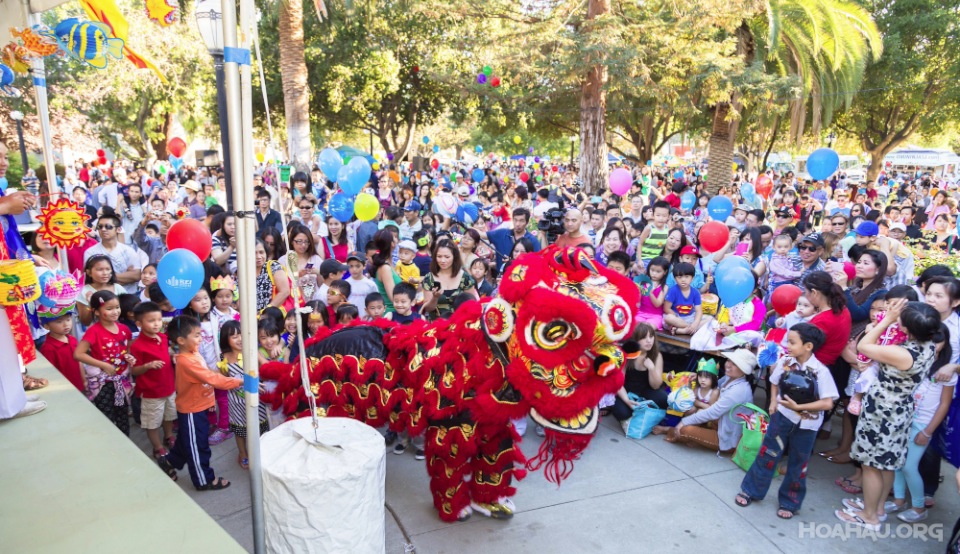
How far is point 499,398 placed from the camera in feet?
10.4

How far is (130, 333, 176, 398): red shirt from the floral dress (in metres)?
4.45

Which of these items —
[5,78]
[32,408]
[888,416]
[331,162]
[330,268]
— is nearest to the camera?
[32,408]

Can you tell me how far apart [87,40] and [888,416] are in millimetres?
5644

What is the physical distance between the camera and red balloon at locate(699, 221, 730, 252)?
6453 millimetres

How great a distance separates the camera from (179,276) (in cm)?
446

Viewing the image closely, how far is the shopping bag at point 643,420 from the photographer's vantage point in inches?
195

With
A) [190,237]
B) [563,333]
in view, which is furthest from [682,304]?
[190,237]

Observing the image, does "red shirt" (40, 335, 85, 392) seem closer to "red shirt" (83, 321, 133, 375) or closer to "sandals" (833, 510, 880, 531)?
"red shirt" (83, 321, 133, 375)

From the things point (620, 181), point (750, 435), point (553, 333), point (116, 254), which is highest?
point (620, 181)

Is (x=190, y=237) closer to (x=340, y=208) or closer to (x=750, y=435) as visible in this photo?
(x=340, y=208)

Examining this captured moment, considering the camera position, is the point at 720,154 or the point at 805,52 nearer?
the point at 805,52

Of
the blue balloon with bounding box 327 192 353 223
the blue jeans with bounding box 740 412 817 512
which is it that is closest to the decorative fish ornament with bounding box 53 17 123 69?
the blue balloon with bounding box 327 192 353 223

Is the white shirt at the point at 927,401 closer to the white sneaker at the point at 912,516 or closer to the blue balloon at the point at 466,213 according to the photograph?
the white sneaker at the point at 912,516

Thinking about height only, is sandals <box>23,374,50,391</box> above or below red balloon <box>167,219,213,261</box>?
below
